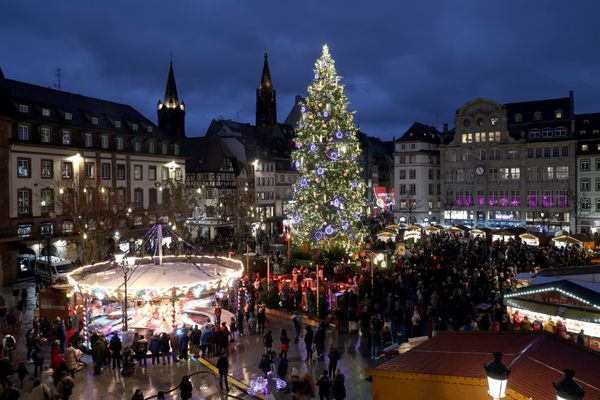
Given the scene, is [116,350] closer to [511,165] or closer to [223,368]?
[223,368]

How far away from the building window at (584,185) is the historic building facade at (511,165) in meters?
0.74

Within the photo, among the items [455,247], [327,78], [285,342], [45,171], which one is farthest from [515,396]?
[45,171]

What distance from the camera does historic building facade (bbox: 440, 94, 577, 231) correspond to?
2085 inches

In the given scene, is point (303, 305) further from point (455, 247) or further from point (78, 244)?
point (78, 244)

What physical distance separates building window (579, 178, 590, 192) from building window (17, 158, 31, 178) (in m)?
52.2

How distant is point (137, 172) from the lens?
44.9 meters

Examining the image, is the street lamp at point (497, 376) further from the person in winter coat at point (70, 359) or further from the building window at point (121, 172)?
the building window at point (121, 172)

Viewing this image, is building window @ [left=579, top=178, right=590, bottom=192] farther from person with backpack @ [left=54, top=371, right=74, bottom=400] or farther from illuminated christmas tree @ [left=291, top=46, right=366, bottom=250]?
→ person with backpack @ [left=54, top=371, right=74, bottom=400]

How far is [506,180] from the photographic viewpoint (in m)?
56.8

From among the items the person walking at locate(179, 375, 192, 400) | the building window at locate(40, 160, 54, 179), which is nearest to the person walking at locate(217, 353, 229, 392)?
the person walking at locate(179, 375, 192, 400)

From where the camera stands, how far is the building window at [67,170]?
123ft

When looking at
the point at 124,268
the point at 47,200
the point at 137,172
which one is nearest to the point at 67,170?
the point at 47,200

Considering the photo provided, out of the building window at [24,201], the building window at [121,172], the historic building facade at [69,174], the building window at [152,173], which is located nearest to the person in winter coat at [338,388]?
the historic building facade at [69,174]

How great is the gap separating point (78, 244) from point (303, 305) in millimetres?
20946
